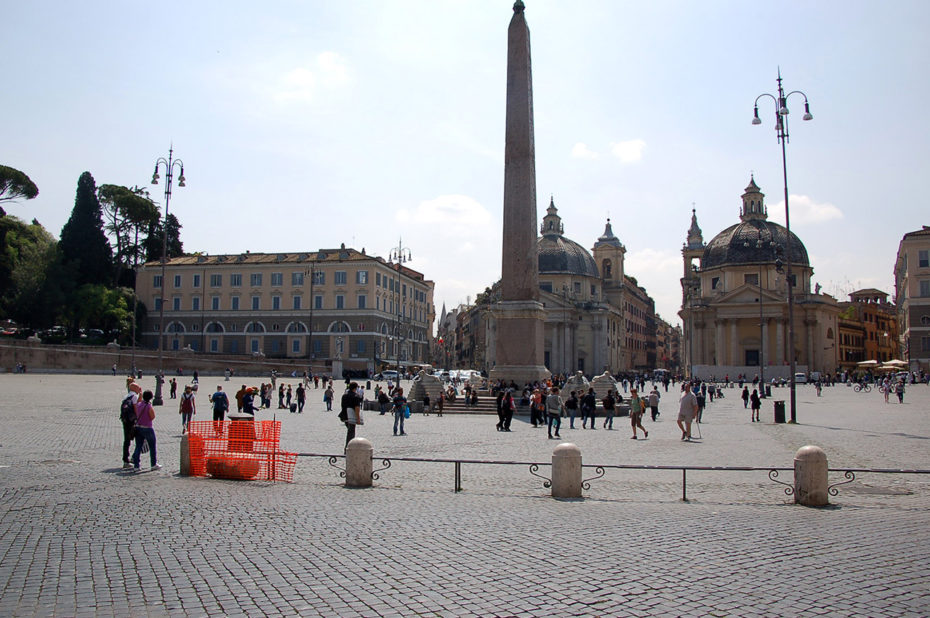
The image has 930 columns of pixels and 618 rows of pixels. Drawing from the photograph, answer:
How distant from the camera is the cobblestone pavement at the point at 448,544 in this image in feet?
16.6

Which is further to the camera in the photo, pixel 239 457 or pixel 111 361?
pixel 111 361

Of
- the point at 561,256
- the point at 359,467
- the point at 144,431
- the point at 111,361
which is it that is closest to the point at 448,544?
the point at 359,467

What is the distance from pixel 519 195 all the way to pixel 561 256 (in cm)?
6359

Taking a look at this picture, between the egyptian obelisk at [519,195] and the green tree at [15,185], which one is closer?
the egyptian obelisk at [519,195]

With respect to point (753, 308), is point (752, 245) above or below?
above

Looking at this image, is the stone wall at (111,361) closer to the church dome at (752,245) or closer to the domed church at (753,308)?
the domed church at (753,308)

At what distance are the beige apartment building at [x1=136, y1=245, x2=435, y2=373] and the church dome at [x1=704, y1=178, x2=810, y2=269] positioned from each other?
3602 centimetres

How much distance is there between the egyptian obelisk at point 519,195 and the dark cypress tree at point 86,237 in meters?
51.7

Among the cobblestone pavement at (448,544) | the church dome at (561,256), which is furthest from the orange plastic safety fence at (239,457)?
the church dome at (561,256)

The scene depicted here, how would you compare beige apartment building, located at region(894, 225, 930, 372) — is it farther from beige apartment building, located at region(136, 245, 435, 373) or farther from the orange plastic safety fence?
the orange plastic safety fence

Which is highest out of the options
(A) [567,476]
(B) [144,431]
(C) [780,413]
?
(B) [144,431]

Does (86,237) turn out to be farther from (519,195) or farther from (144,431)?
(144,431)

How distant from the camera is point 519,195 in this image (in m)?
25.8

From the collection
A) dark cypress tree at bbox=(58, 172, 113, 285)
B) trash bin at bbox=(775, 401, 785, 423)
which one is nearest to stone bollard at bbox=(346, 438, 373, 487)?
trash bin at bbox=(775, 401, 785, 423)
